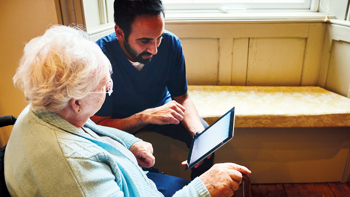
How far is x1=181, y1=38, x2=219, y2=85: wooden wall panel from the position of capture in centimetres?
208

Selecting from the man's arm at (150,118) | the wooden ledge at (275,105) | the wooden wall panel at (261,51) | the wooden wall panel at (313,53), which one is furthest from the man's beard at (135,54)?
the wooden wall panel at (313,53)

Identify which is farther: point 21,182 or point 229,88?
point 229,88

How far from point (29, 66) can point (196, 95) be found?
4.61ft

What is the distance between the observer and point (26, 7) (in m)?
1.34

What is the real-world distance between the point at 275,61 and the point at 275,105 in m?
0.49

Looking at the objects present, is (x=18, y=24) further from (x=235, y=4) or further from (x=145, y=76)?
(x=235, y=4)

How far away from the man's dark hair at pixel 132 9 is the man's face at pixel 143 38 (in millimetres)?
19

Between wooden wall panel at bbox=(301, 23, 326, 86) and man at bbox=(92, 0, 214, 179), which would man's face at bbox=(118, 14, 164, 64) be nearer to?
man at bbox=(92, 0, 214, 179)

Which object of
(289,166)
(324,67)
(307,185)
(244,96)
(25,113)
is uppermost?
(25,113)

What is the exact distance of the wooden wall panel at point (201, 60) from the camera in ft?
6.82

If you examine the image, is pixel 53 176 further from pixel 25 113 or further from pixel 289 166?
pixel 289 166

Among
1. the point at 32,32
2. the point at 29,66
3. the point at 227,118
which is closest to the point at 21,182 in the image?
the point at 29,66

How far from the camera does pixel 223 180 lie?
888mm

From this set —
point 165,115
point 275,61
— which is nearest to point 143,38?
point 165,115
